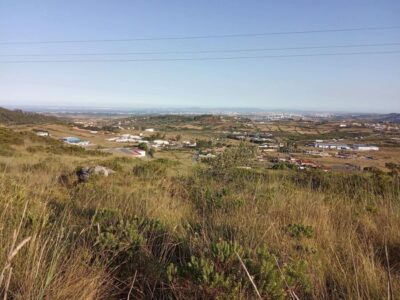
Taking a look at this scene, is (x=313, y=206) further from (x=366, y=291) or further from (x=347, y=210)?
(x=366, y=291)

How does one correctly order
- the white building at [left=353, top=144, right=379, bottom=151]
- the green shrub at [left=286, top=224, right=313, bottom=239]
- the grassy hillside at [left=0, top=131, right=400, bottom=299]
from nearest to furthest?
1. the grassy hillside at [left=0, top=131, right=400, bottom=299]
2. the green shrub at [left=286, top=224, right=313, bottom=239]
3. the white building at [left=353, top=144, right=379, bottom=151]

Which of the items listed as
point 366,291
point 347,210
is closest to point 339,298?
point 366,291

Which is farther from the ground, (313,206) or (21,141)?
(313,206)

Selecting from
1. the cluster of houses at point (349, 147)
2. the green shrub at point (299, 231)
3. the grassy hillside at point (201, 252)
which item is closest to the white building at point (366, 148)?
the cluster of houses at point (349, 147)

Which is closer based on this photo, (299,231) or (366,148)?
(299,231)

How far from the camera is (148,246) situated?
9.54 feet

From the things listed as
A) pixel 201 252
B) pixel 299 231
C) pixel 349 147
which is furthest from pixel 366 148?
pixel 201 252

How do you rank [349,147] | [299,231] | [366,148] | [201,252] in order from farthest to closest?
[349,147] → [366,148] → [299,231] → [201,252]

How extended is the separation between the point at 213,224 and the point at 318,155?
3209 cm

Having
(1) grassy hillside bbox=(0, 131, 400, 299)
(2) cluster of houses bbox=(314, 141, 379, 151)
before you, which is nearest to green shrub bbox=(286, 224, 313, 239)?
(1) grassy hillside bbox=(0, 131, 400, 299)

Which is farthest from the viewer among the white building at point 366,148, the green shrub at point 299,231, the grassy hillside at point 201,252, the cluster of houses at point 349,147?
the cluster of houses at point 349,147

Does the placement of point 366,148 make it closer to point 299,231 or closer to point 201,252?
point 299,231

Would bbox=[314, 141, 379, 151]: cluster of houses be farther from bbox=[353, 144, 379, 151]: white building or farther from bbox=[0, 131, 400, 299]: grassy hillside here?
bbox=[0, 131, 400, 299]: grassy hillside

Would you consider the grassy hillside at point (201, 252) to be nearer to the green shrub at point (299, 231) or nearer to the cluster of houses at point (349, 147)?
the green shrub at point (299, 231)
